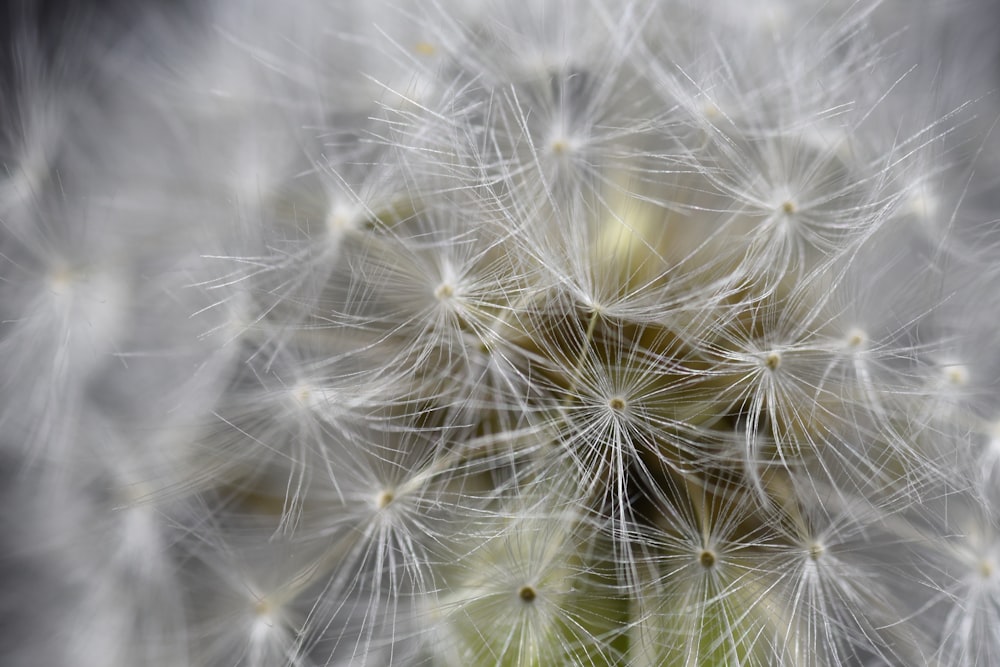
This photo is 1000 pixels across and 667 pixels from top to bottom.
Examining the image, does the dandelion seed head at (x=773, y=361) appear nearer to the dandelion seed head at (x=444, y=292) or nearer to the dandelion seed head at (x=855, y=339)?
the dandelion seed head at (x=855, y=339)

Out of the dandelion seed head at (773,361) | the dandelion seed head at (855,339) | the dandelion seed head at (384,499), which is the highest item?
the dandelion seed head at (855,339)

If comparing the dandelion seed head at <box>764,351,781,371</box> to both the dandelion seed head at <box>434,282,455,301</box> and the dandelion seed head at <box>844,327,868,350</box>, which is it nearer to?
the dandelion seed head at <box>844,327,868,350</box>

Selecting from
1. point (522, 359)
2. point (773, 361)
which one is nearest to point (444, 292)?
point (522, 359)

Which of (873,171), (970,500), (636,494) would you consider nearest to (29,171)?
(636,494)

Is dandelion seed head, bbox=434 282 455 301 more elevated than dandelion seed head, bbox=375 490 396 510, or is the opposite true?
dandelion seed head, bbox=434 282 455 301

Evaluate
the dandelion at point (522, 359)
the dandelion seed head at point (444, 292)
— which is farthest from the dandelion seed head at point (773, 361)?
the dandelion seed head at point (444, 292)

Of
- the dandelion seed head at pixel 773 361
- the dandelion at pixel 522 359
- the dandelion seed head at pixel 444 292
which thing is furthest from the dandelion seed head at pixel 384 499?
the dandelion seed head at pixel 773 361

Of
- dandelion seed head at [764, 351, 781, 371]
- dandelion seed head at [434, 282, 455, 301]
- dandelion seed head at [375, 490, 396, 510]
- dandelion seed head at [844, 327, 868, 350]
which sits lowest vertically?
dandelion seed head at [375, 490, 396, 510]

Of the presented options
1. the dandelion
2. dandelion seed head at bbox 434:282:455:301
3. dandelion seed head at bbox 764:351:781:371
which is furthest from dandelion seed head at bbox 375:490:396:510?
dandelion seed head at bbox 764:351:781:371

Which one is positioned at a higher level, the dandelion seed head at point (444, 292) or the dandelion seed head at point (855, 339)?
the dandelion seed head at point (855, 339)

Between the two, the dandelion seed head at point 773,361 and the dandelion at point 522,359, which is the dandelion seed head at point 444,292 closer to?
the dandelion at point 522,359

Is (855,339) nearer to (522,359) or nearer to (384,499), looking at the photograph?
(522,359)
